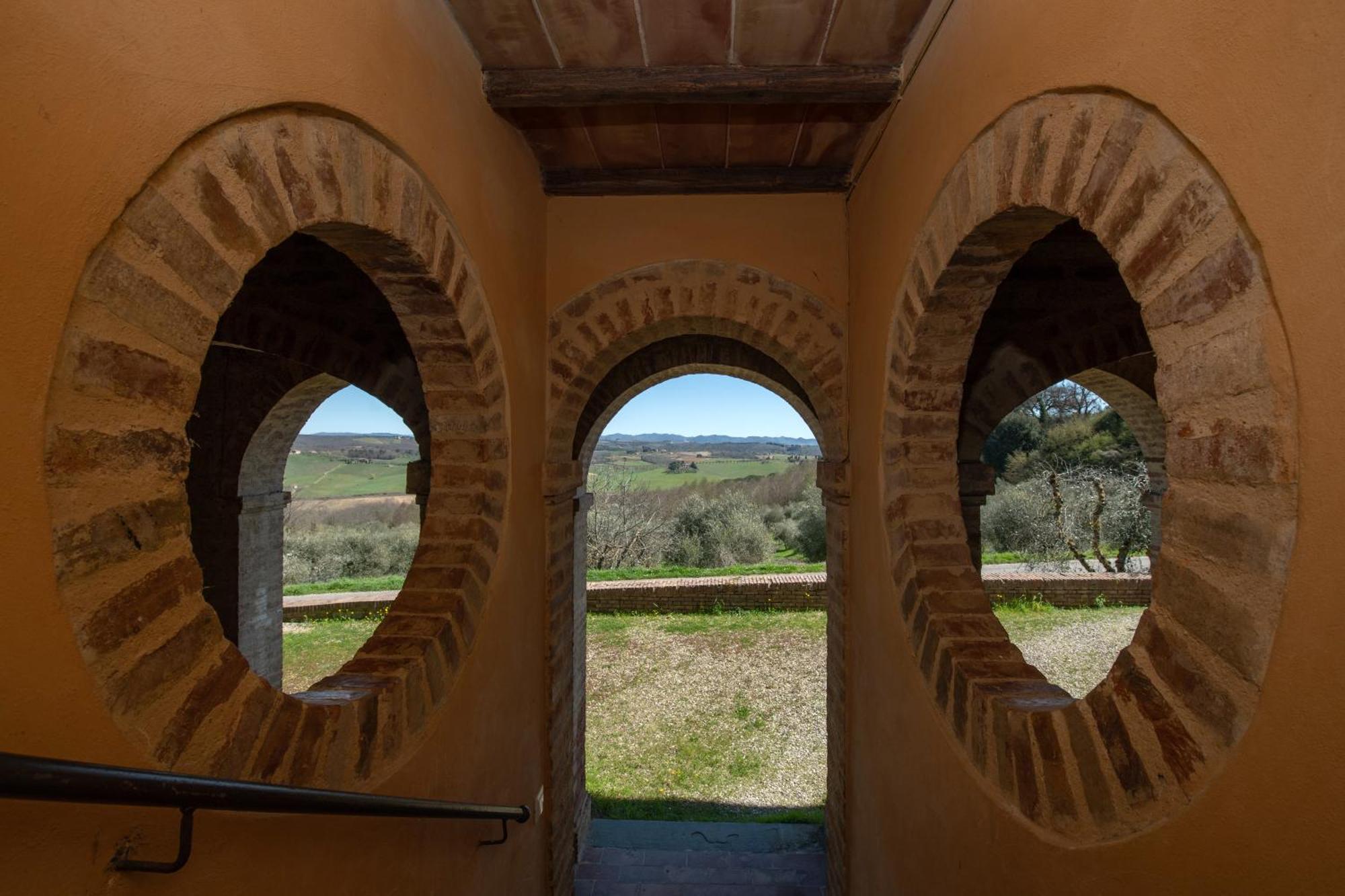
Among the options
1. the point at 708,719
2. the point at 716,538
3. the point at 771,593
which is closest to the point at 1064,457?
the point at 716,538

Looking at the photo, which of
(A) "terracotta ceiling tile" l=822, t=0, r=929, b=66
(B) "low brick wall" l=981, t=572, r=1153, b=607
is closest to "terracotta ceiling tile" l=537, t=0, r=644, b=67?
(A) "terracotta ceiling tile" l=822, t=0, r=929, b=66

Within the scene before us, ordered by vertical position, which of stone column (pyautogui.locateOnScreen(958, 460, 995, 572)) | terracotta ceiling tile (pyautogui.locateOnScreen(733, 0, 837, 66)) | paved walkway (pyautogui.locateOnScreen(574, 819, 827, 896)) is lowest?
paved walkway (pyautogui.locateOnScreen(574, 819, 827, 896))

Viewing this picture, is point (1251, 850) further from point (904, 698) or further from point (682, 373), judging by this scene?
point (682, 373)

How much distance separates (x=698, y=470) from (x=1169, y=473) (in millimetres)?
44761

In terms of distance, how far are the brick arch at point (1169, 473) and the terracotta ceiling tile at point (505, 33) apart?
1543 mm

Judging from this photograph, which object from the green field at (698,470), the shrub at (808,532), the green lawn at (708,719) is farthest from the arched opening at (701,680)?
the green field at (698,470)

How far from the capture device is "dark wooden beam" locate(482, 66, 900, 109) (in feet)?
7.97

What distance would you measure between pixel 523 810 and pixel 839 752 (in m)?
1.72

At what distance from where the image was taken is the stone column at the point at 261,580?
213 inches

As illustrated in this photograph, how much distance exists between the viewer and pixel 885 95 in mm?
2467

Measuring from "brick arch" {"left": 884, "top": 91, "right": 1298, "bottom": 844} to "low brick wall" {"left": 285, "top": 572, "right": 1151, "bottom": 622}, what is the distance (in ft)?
29.8

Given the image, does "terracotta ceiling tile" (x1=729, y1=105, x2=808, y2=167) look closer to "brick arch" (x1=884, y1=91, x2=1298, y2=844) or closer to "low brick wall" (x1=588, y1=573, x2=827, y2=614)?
"brick arch" (x1=884, y1=91, x2=1298, y2=844)

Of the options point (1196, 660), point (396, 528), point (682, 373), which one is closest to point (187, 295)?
point (1196, 660)

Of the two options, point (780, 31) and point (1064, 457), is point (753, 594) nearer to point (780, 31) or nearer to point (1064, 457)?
point (780, 31)
